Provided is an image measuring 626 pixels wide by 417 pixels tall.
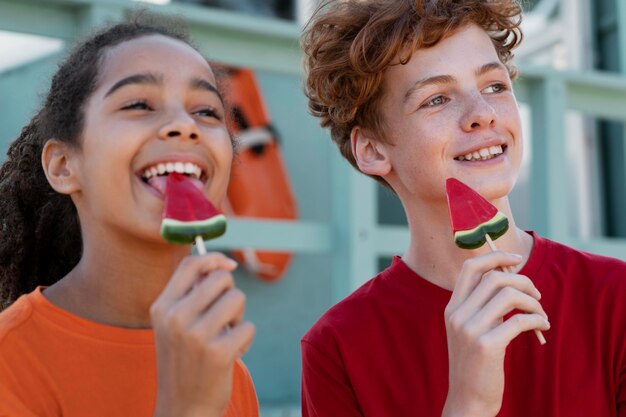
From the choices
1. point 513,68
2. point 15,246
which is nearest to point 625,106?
point 513,68

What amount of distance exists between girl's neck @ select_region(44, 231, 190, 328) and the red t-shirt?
546 millimetres

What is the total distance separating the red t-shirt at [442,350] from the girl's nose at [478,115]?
16.0 inches

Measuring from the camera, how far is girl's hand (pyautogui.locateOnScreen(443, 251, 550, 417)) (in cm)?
199

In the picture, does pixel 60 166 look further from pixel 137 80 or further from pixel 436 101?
pixel 436 101

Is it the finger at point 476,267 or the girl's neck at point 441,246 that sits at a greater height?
the girl's neck at point 441,246

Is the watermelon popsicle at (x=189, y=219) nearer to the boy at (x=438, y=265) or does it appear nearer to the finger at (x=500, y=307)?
the finger at (x=500, y=307)

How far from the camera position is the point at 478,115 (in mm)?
2432

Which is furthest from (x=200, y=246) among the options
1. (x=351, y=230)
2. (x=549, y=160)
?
(x=549, y=160)

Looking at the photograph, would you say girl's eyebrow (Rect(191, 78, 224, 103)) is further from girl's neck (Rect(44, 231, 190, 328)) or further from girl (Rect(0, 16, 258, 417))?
girl's neck (Rect(44, 231, 190, 328))

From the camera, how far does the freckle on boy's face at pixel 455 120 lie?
8.05 feet

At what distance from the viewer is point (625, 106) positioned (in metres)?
4.59

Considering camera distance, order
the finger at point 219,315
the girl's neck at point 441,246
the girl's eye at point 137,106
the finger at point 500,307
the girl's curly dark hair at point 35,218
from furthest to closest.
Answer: the girl's neck at point 441,246, the girl's curly dark hair at point 35,218, the girl's eye at point 137,106, the finger at point 500,307, the finger at point 219,315

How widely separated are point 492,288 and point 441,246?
25.6 inches

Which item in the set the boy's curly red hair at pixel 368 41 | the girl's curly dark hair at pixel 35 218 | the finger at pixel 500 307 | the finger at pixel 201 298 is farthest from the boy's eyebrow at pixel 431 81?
the finger at pixel 201 298
